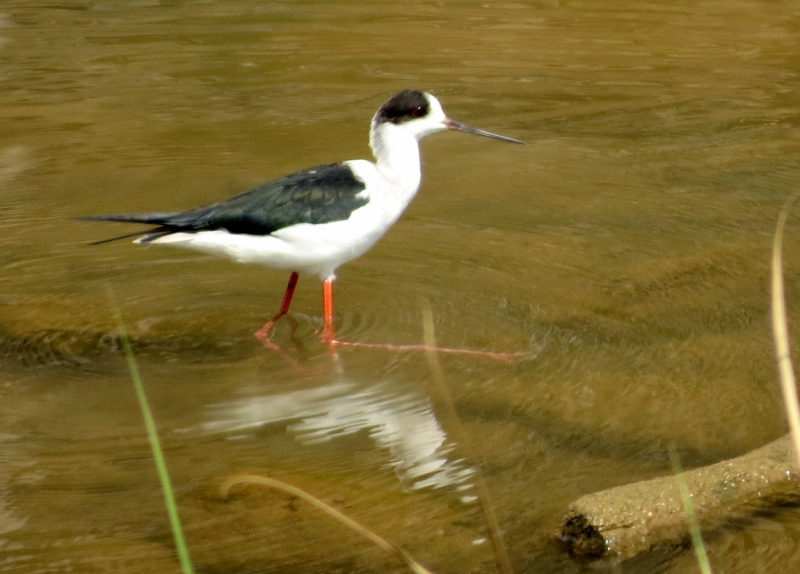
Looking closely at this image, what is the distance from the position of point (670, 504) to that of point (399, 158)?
2.32 metres

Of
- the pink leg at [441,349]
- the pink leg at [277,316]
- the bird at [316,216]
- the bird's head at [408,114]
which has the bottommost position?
the pink leg at [441,349]

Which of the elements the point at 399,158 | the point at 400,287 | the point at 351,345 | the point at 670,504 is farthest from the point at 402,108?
the point at 670,504

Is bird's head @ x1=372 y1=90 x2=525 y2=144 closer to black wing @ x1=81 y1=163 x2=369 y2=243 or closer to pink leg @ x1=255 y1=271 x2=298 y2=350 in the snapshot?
black wing @ x1=81 y1=163 x2=369 y2=243

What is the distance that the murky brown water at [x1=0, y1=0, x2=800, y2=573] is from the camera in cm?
375

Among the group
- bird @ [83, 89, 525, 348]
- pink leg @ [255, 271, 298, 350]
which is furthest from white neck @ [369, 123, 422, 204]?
pink leg @ [255, 271, 298, 350]

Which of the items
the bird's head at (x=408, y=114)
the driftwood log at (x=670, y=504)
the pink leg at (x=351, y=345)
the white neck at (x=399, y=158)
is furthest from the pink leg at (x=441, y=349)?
the driftwood log at (x=670, y=504)

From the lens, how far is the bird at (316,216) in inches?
191

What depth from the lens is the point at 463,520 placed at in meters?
3.65

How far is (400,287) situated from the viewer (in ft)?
18.2

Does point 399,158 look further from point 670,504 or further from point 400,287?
point 670,504

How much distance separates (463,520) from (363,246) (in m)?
1.77

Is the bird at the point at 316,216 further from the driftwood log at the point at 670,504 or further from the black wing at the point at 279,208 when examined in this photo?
the driftwood log at the point at 670,504

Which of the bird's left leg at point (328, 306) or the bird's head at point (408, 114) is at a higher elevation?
the bird's head at point (408, 114)

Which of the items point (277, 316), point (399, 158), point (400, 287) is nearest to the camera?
point (399, 158)
